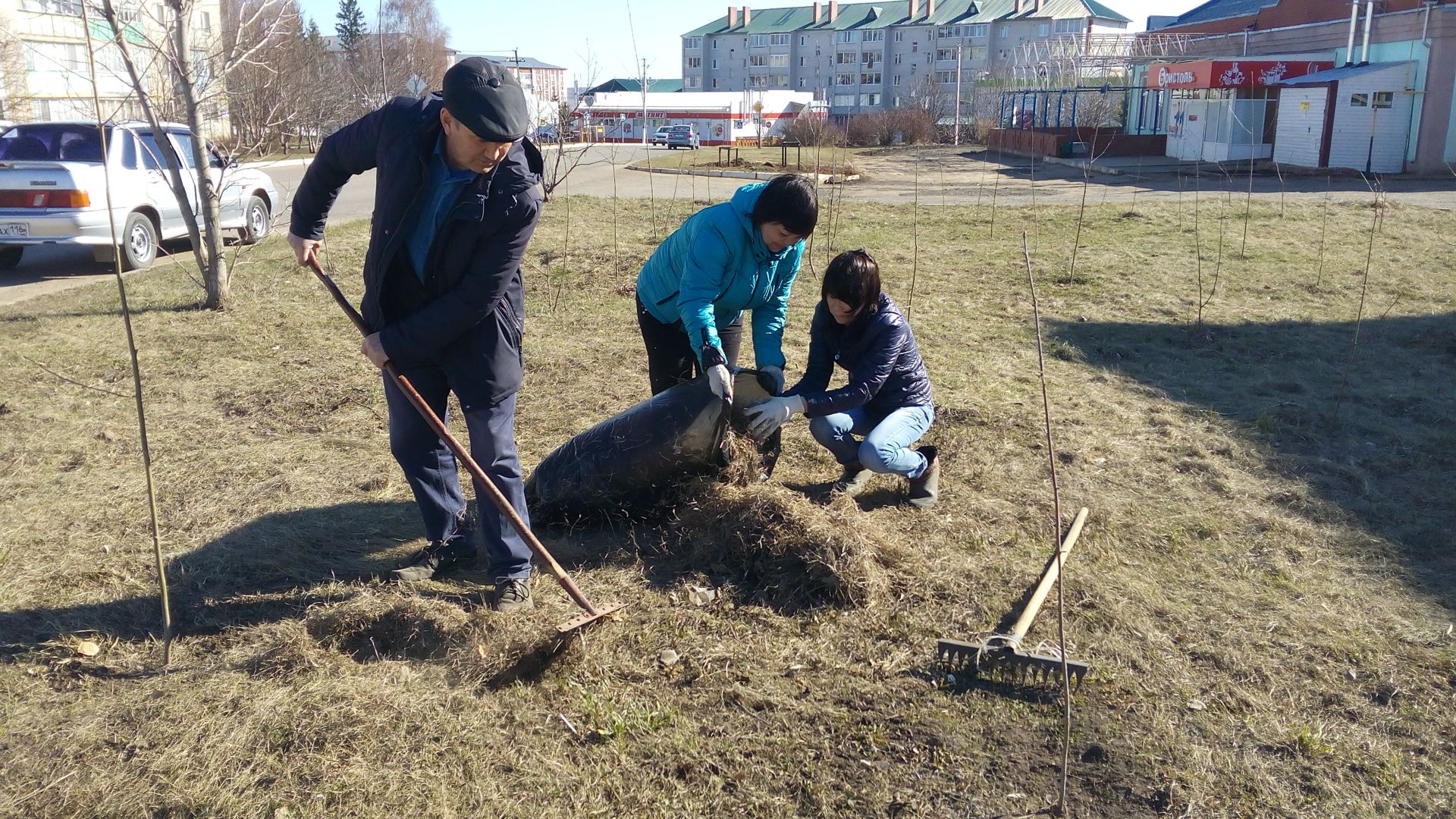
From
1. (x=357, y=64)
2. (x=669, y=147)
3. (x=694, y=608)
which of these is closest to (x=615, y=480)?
(x=694, y=608)

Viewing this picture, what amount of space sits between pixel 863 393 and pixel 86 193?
26.0ft

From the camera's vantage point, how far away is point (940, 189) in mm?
18516

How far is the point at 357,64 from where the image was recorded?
62.4 feet

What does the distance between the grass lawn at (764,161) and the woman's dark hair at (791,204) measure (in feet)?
53.6

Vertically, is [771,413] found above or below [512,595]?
above

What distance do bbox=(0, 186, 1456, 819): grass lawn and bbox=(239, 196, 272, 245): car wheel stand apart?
4536 millimetres

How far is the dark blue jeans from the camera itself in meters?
2.91

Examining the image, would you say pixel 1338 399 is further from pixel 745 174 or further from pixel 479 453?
pixel 745 174

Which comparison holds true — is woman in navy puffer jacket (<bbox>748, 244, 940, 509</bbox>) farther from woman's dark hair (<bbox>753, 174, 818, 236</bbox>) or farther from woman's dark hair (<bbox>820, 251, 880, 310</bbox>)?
woman's dark hair (<bbox>753, 174, 818, 236</bbox>)

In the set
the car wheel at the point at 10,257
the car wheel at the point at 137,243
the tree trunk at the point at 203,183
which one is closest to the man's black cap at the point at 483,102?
the tree trunk at the point at 203,183

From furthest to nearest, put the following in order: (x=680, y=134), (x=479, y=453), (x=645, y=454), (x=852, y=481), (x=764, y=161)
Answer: (x=680, y=134) → (x=764, y=161) → (x=852, y=481) → (x=645, y=454) → (x=479, y=453)

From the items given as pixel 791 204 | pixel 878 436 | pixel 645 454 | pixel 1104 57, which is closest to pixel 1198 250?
pixel 878 436

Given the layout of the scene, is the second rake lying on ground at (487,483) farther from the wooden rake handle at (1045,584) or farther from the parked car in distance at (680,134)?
the parked car in distance at (680,134)

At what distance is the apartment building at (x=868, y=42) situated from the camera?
6869 cm
